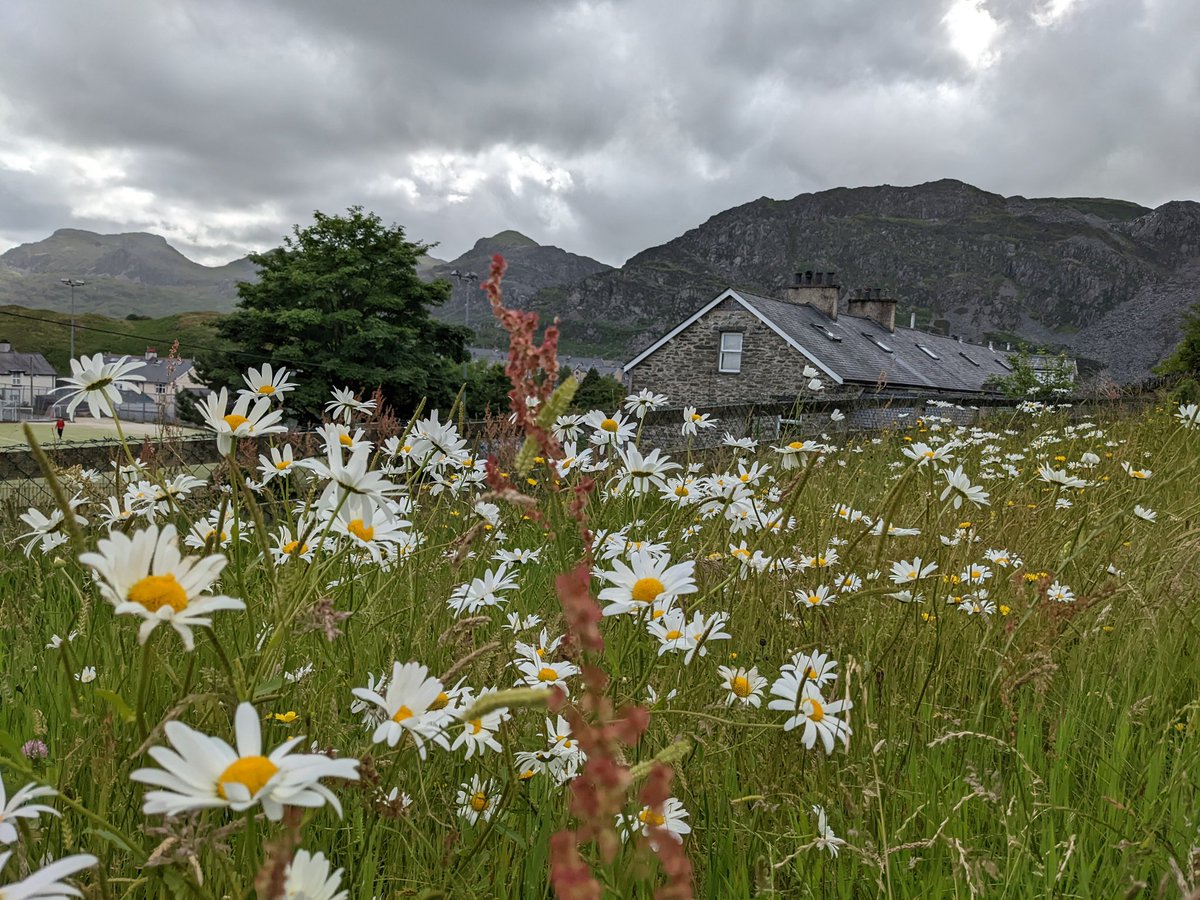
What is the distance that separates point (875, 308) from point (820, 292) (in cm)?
522

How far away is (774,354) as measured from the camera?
2803 centimetres

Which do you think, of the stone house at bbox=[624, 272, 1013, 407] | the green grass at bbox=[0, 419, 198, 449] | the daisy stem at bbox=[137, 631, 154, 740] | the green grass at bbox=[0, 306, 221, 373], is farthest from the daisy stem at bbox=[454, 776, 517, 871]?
the green grass at bbox=[0, 306, 221, 373]

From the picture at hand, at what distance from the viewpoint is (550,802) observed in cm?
140

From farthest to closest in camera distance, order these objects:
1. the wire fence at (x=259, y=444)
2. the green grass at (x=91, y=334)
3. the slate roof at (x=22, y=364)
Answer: the green grass at (x=91, y=334) → the slate roof at (x=22, y=364) → the wire fence at (x=259, y=444)

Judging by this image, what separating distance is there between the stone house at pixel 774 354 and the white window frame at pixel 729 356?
1.5 inches

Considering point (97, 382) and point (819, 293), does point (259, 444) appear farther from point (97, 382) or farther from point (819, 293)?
point (819, 293)

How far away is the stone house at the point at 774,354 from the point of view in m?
27.6

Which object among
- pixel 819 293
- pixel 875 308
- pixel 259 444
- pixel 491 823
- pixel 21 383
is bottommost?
pixel 21 383

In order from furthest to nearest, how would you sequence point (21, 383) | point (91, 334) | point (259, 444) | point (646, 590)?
point (91, 334) → point (21, 383) → point (259, 444) → point (646, 590)

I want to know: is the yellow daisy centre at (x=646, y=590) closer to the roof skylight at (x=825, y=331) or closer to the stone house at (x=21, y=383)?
the roof skylight at (x=825, y=331)

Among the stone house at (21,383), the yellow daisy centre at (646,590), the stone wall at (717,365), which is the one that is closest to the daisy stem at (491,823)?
the yellow daisy centre at (646,590)

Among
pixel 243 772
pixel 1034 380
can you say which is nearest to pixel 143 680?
pixel 243 772

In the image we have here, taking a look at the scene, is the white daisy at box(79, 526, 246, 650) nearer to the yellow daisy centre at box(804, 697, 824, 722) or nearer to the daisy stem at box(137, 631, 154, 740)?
the daisy stem at box(137, 631, 154, 740)

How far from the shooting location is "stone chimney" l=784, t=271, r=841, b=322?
1308 inches
